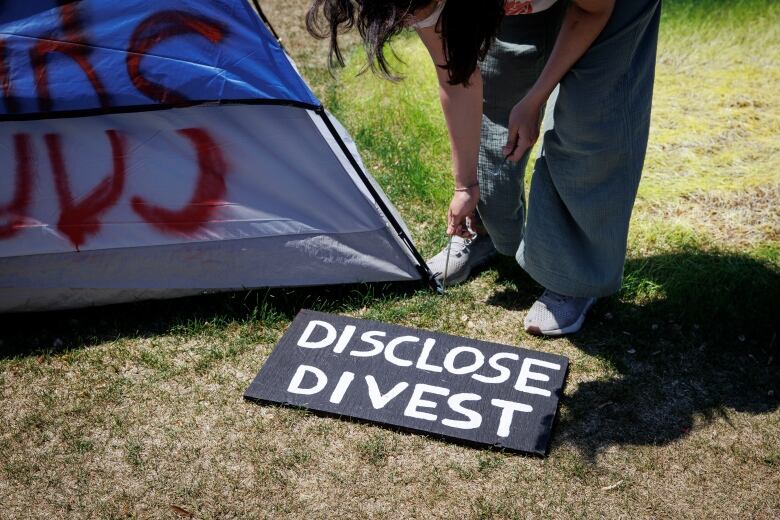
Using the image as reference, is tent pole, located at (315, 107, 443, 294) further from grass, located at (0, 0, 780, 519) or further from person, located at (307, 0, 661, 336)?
person, located at (307, 0, 661, 336)

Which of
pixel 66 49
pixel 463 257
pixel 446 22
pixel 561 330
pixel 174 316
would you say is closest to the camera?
pixel 446 22

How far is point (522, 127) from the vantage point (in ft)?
8.08

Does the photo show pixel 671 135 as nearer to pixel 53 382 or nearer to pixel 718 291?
pixel 718 291

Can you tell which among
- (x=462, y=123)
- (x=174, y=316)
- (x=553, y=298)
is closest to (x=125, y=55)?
(x=174, y=316)

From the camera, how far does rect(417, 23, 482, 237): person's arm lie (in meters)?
2.46

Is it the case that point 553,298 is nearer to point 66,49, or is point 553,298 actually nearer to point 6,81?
point 66,49

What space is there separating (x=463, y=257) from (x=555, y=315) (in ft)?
1.51

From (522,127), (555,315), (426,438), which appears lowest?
(426,438)

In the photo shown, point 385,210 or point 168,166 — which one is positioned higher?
point 168,166

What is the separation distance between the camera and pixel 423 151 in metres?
4.16

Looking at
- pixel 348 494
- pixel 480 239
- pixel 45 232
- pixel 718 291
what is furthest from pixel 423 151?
pixel 348 494

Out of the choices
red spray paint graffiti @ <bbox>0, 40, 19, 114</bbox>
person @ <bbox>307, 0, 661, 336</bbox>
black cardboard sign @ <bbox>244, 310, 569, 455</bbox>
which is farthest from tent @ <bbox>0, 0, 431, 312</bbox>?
person @ <bbox>307, 0, 661, 336</bbox>

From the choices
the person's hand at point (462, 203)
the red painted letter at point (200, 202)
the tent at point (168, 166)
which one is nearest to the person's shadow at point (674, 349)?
the person's hand at point (462, 203)

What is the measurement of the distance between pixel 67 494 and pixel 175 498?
1.03ft
